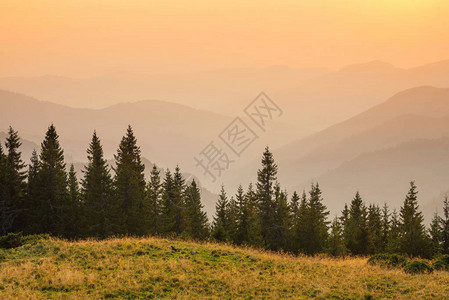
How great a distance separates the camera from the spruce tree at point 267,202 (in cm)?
5209

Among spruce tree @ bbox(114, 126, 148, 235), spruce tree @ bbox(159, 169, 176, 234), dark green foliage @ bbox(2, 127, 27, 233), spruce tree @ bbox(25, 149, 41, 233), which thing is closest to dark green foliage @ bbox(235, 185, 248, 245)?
spruce tree @ bbox(159, 169, 176, 234)

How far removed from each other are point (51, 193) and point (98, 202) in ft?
18.4

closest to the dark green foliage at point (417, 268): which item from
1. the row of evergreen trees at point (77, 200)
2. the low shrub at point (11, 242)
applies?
the low shrub at point (11, 242)

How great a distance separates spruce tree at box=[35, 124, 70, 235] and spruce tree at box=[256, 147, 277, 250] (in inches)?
981

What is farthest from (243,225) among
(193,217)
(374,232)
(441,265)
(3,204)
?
(441,265)

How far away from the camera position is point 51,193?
46938mm

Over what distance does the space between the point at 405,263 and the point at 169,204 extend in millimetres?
36023

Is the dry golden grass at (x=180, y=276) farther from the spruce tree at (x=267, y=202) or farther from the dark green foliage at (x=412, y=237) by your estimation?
the dark green foliage at (x=412, y=237)

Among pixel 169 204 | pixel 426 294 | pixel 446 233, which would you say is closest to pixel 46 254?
pixel 426 294

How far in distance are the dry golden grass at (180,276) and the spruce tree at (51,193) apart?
909 inches

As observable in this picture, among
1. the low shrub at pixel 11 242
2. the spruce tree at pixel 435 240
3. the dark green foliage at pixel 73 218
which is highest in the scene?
the dark green foliage at pixel 73 218

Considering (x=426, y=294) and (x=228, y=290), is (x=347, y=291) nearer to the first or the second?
(x=426, y=294)

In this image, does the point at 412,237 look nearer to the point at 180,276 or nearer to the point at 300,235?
the point at 300,235

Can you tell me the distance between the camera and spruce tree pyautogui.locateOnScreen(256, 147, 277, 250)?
52094mm
